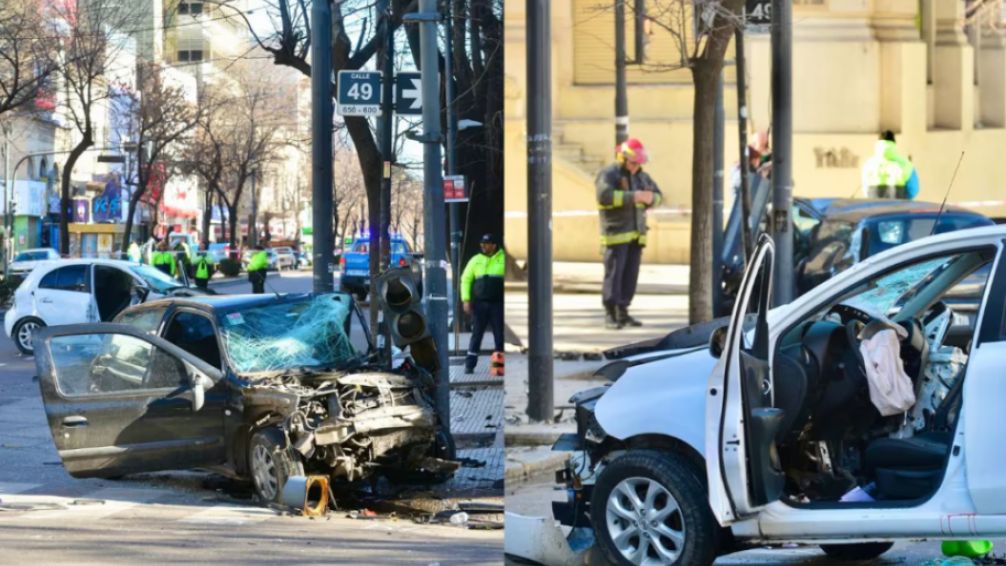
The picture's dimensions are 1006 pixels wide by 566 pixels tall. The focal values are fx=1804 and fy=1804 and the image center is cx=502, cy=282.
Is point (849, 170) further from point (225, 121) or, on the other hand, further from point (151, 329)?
point (151, 329)

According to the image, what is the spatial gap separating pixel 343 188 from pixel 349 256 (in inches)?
7.1

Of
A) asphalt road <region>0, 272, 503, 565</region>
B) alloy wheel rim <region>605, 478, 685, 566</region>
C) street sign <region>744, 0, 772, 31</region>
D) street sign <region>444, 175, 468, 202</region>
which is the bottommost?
asphalt road <region>0, 272, 503, 565</region>

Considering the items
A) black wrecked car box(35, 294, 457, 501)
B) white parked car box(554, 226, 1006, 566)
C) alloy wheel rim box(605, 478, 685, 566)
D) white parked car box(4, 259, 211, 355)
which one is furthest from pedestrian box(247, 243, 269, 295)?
alloy wheel rim box(605, 478, 685, 566)

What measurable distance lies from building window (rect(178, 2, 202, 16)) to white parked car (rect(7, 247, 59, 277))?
709 mm

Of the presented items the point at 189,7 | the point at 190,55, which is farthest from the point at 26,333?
the point at 189,7

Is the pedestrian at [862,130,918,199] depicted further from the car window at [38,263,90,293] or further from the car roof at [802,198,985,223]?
the car window at [38,263,90,293]

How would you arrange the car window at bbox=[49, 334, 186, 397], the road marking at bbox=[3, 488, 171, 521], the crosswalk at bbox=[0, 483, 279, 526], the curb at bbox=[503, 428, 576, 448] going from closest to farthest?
the curb at bbox=[503, 428, 576, 448]
the car window at bbox=[49, 334, 186, 397]
the crosswalk at bbox=[0, 483, 279, 526]
the road marking at bbox=[3, 488, 171, 521]

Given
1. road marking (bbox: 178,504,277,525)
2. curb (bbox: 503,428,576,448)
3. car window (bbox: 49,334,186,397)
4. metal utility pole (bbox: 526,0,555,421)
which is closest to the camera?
metal utility pole (bbox: 526,0,555,421)

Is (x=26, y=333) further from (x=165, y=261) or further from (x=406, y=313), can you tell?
(x=406, y=313)

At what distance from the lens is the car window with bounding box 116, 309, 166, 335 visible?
14.3 feet

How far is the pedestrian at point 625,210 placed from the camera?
3.18 metres

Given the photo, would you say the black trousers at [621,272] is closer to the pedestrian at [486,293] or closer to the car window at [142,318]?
the pedestrian at [486,293]

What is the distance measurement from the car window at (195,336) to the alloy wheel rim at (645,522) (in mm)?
1062

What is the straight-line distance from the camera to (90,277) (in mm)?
4457
